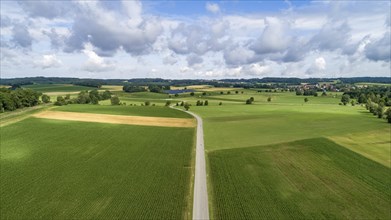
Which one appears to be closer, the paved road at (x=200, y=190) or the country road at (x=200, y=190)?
the country road at (x=200, y=190)

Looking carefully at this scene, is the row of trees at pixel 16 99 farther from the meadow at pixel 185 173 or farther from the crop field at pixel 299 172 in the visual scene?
the crop field at pixel 299 172

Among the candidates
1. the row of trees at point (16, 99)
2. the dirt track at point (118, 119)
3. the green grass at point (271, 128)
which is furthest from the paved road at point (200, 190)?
the row of trees at point (16, 99)

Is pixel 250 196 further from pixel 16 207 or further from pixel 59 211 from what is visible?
pixel 16 207

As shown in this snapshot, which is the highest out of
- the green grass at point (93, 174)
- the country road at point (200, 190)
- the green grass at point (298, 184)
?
the green grass at point (93, 174)

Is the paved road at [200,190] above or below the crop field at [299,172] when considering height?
above

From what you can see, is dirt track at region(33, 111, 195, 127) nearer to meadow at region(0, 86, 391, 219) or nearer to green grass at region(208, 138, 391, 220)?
meadow at region(0, 86, 391, 219)

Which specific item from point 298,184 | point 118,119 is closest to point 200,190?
point 298,184

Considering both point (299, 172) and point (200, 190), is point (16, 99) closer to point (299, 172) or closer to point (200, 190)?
point (200, 190)

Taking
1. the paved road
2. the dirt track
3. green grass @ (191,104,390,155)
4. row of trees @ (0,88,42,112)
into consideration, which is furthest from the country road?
row of trees @ (0,88,42,112)

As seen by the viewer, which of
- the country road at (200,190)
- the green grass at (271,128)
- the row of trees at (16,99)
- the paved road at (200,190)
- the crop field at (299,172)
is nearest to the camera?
the country road at (200,190)
